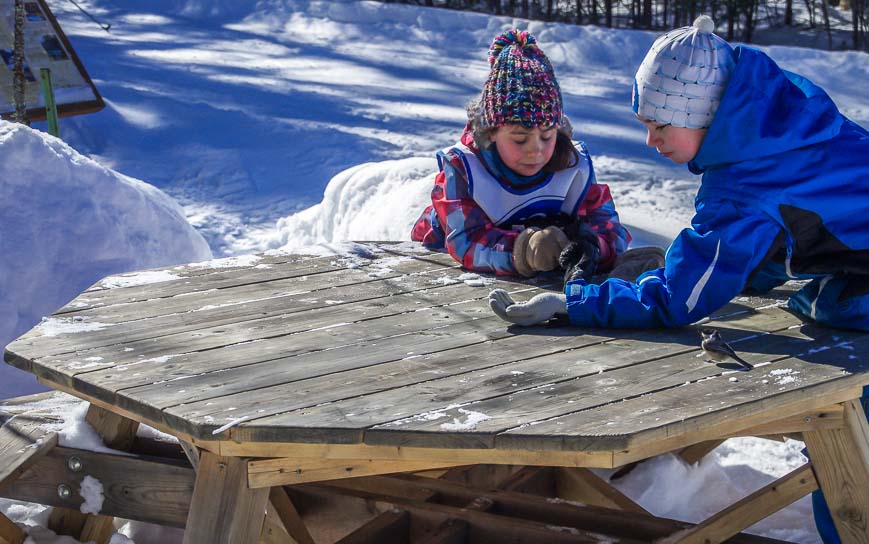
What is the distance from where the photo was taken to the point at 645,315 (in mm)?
2469

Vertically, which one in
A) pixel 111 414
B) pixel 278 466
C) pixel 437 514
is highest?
pixel 278 466

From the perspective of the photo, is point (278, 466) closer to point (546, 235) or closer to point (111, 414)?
point (111, 414)

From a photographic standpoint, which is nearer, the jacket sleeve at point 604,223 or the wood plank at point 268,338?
the wood plank at point 268,338

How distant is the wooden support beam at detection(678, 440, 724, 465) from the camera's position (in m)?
3.29

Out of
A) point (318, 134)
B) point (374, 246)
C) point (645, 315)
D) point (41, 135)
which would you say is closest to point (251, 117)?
point (318, 134)

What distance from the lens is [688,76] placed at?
2344 mm

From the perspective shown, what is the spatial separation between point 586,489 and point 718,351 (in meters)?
0.98

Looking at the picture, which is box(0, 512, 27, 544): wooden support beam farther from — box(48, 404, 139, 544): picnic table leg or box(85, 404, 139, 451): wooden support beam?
box(85, 404, 139, 451): wooden support beam

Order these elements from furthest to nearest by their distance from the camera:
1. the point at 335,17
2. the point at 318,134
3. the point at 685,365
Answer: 1. the point at 335,17
2. the point at 318,134
3. the point at 685,365

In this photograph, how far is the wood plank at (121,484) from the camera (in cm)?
242

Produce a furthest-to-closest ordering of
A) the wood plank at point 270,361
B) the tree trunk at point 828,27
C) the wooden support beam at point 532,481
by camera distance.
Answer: the tree trunk at point 828,27, the wooden support beam at point 532,481, the wood plank at point 270,361

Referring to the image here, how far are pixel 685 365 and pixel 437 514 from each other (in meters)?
0.76

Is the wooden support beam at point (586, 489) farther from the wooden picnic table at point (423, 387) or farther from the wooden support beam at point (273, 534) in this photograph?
the wooden support beam at point (273, 534)

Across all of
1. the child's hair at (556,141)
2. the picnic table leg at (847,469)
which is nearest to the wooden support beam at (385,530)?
A: the picnic table leg at (847,469)
